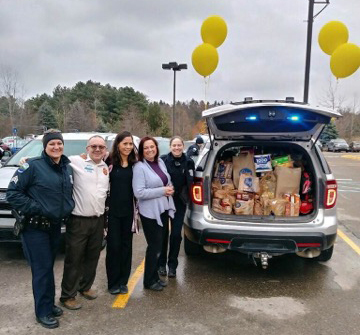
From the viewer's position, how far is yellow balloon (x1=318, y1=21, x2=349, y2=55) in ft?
27.6

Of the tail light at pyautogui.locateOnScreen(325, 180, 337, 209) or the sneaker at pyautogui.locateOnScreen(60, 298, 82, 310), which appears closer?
the sneaker at pyautogui.locateOnScreen(60, 298, 82, 310)

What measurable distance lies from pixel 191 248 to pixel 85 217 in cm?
181

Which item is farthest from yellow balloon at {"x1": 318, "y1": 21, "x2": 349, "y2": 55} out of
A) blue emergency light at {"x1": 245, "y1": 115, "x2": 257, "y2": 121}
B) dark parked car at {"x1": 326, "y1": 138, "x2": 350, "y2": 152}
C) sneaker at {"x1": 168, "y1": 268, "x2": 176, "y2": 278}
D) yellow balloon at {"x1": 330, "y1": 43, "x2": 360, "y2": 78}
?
dark parked car at {"x1": 326, "y1": 138, "x2": 350, "y2": 152}

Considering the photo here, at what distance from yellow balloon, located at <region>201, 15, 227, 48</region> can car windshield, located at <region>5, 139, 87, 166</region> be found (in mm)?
4265

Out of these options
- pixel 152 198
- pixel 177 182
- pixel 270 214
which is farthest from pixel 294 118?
pixel 152 198

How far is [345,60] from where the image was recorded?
8.08 metres

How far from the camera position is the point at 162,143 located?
8836mm

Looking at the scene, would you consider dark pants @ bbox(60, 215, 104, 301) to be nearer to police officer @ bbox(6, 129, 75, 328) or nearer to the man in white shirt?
the man in white shirt

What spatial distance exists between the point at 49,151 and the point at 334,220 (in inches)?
118

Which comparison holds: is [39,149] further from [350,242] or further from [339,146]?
[339,146]

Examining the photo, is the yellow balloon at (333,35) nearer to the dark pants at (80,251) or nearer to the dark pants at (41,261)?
the dark pants at (80,251)

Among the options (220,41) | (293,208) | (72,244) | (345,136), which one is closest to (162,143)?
(220,41)

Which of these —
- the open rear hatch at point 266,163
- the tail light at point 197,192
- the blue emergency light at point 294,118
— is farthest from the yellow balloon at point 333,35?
the tail light at point 197,192

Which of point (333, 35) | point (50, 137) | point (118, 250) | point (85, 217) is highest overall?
point (333, 35)
